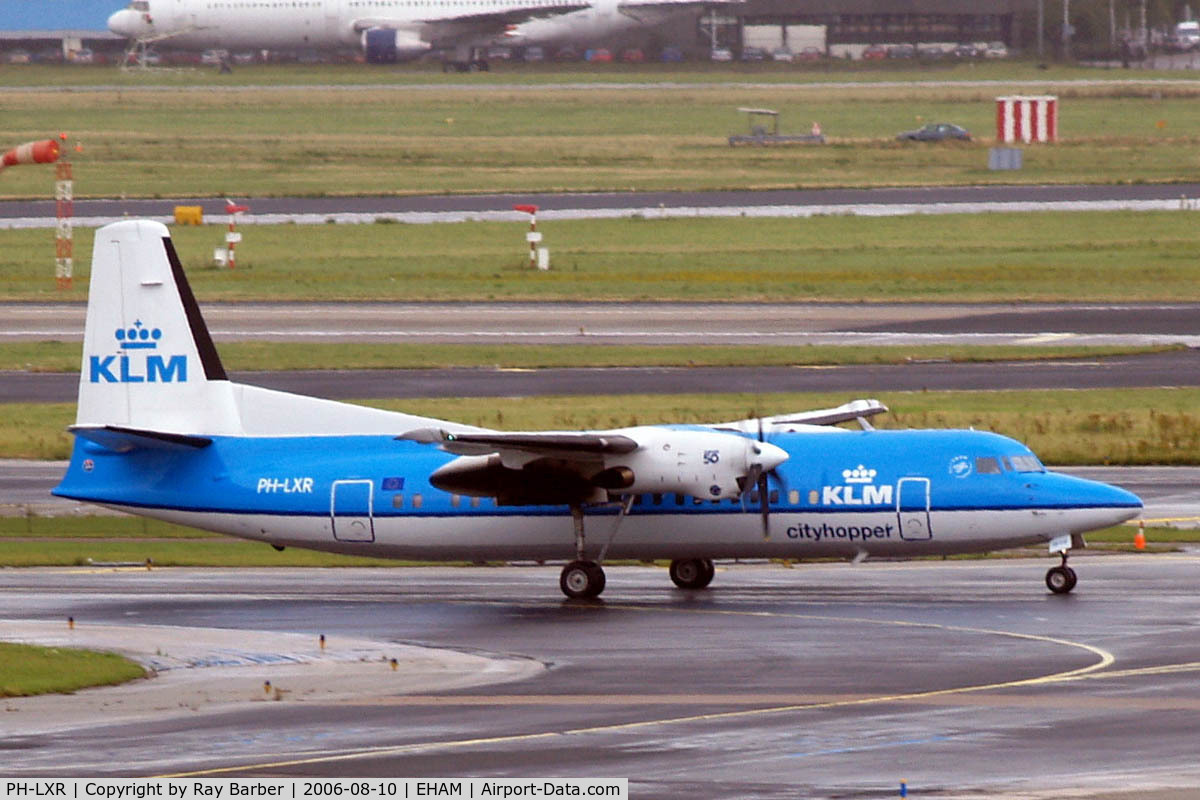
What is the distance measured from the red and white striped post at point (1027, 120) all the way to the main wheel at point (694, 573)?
8635 centimetres

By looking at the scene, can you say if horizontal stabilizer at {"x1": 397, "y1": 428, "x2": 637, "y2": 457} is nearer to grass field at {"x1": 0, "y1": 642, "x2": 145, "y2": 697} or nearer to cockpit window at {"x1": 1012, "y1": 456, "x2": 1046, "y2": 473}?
cockpit window at {"x1": 1012, "y1": 456, "x2": 1046, "y2": 473}

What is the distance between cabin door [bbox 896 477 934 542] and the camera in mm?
28781

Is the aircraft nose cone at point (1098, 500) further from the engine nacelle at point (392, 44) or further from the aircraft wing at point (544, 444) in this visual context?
the engine nacelle at point (392, 44)

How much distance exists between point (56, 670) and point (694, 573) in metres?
11.1

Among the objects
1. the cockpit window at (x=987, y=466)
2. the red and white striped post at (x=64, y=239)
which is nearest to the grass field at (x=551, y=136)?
the red and white striped post at (x=64, y=239)

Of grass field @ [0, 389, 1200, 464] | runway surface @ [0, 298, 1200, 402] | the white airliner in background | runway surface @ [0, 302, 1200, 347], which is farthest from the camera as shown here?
the white airliner in background

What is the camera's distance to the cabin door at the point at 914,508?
28781mm

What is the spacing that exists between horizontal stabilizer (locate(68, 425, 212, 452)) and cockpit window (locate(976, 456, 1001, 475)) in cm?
1243

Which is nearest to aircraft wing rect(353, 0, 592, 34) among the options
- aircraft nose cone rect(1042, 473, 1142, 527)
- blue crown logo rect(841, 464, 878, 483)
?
blue crown logo rect(841, 464, 878, 483)

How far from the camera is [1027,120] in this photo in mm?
113875

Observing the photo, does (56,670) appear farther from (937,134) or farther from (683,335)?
(937,134)

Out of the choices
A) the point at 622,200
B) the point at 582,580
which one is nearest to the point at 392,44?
the point at 622,200

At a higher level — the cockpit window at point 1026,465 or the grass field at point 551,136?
the grass field at point 551,136

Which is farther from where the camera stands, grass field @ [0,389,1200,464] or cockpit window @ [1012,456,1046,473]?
grass field @ [0,389,1200,464]
